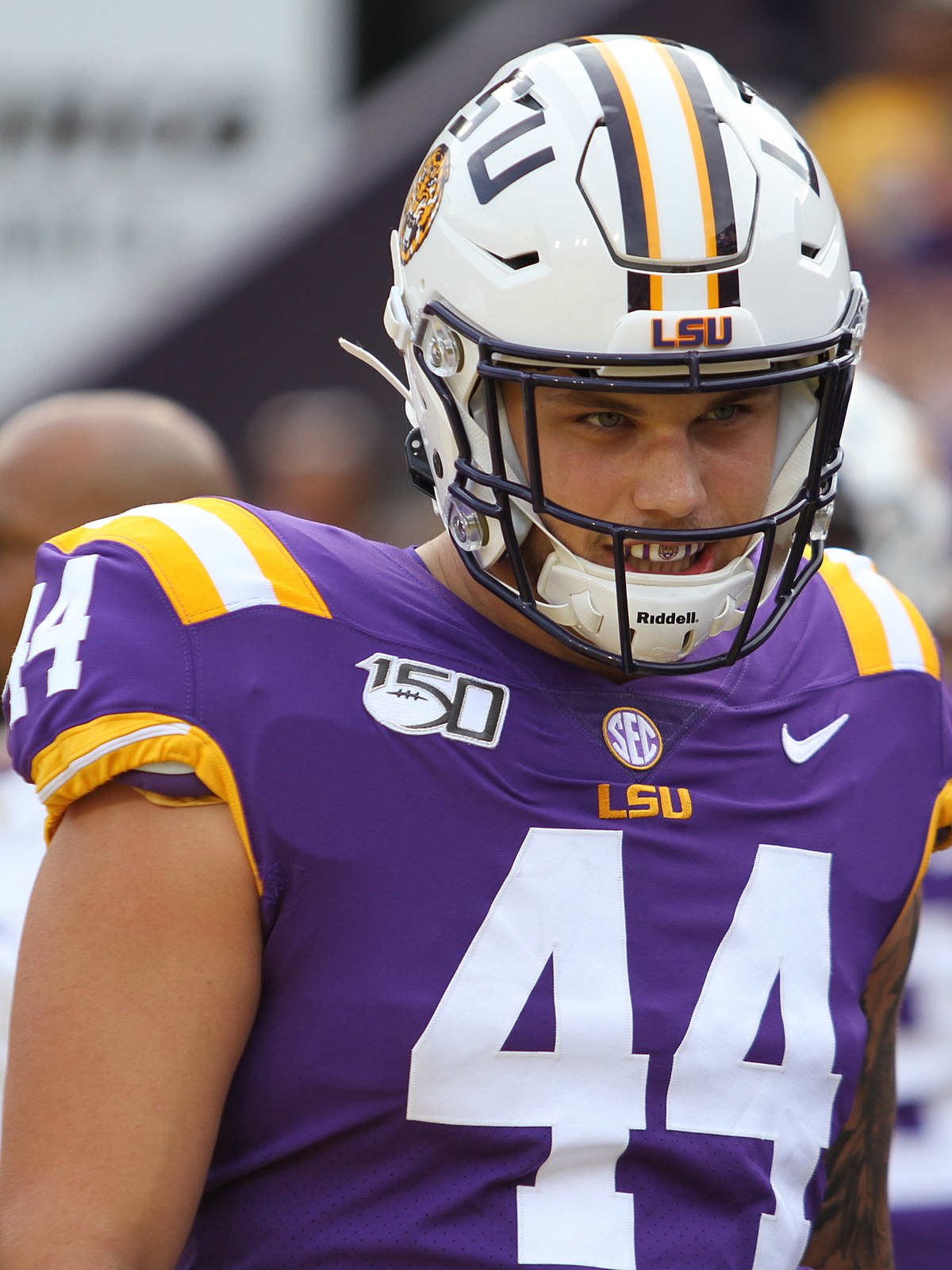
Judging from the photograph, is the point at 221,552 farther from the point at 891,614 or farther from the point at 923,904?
the point at 923,904

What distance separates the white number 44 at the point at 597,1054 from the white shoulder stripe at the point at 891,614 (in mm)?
340

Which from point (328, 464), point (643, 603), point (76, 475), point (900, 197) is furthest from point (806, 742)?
point (900, 197)

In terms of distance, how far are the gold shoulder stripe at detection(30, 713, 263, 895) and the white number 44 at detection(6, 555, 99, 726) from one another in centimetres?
6

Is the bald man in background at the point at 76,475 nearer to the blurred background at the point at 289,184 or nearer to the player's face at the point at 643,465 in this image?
the player's face at the point at 643,465

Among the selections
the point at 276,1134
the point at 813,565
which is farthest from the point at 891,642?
the point at 276,1134

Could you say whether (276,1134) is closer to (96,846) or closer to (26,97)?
(96,846)

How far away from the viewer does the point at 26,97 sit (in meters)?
8.17

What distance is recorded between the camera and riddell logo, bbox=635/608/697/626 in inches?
66.6

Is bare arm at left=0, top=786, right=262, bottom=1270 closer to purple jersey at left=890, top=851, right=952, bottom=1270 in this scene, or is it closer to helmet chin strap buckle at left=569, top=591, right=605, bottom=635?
helmet chin strap buckle at left=569, top=591, right=605, bottom=635

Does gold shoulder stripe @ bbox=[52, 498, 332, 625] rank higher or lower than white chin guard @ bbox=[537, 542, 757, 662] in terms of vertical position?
higher

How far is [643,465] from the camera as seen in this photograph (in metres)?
1.69

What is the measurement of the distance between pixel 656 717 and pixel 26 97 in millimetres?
7159

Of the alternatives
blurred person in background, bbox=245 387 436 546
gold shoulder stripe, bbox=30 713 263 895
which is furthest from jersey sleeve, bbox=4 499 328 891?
blurred person in background, bbox=245 387 436 546

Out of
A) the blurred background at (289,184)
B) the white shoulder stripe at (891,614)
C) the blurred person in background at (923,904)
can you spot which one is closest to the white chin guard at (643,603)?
the white shoulder stripe at (891,614)
